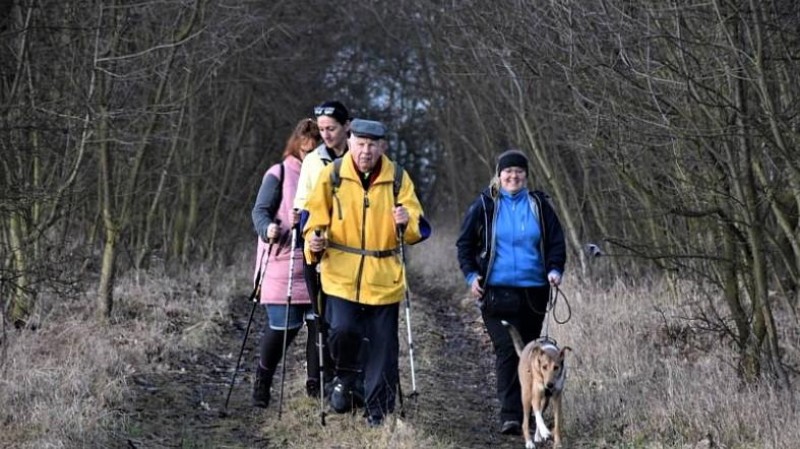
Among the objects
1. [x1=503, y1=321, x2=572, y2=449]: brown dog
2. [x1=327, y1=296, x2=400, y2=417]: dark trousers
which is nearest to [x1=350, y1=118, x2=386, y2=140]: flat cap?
[x1=327, y1=296, x2=400, y2=417]: dark trousers

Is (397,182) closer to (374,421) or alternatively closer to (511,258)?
(511,258)

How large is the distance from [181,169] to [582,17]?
9243mm

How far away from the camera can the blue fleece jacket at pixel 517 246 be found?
8.17 metres

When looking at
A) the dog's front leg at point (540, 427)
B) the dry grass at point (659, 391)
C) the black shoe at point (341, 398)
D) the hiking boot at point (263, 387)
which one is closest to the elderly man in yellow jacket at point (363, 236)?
the black shoe at point (341, 398)

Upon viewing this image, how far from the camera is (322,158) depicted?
8656 millimetres

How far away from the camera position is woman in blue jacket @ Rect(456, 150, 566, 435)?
26.8ft

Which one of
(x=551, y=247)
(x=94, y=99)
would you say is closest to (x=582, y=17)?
(x=551, y=247)

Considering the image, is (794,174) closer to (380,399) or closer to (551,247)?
(551,247)

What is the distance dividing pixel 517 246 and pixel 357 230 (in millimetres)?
1135

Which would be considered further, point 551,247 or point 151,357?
point 151,357

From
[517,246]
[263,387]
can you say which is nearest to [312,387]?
[263,387]

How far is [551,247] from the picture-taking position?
26.9 ft

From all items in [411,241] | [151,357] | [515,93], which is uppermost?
[515,93]

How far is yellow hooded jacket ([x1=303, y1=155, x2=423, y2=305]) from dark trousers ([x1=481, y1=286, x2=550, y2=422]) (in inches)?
32.5
